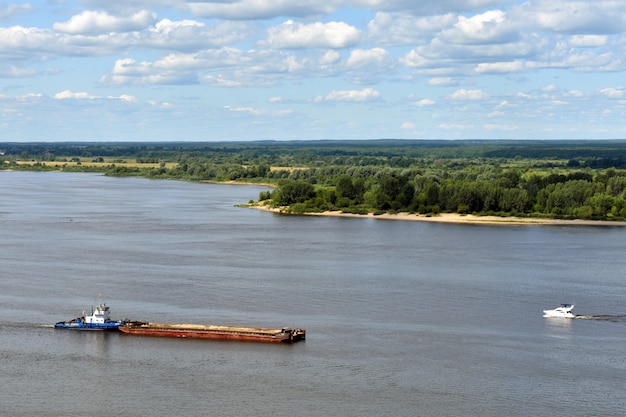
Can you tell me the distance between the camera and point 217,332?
34.6 m

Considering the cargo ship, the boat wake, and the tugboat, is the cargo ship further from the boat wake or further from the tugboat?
the boat wake

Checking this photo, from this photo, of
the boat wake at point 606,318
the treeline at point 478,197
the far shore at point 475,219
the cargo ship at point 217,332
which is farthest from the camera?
the treeline at point 478,197

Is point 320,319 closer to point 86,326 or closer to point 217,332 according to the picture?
point 217,332

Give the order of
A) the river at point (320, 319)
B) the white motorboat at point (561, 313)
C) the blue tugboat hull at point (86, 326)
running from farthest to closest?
the white motorboat at point (561, 313)
the blue tugboat hull at point (86, 326)
the river at point (320, 319)

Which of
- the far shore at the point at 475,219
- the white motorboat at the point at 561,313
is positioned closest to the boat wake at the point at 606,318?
the white motorboat at the point at 561,313

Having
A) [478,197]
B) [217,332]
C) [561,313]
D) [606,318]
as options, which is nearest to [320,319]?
[217,332]

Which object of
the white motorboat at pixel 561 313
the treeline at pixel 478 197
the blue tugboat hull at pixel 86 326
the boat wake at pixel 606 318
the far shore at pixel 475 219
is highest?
the treeline at pixel 478 197

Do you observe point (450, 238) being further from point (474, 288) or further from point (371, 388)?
point (371, 388)

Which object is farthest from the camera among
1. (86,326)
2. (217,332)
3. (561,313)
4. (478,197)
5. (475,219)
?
(478,197)

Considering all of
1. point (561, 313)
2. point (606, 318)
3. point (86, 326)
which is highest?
point (561, 313)

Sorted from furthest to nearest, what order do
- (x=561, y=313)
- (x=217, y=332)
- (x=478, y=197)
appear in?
(x=478, y=197) → (x=561, y=313) → (x=217, y=332)

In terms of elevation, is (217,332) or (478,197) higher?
(478,197)

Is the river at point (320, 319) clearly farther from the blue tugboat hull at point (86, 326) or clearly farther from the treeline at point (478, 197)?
the treeline at point (478, 197)

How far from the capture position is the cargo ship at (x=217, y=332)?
3406 cm
